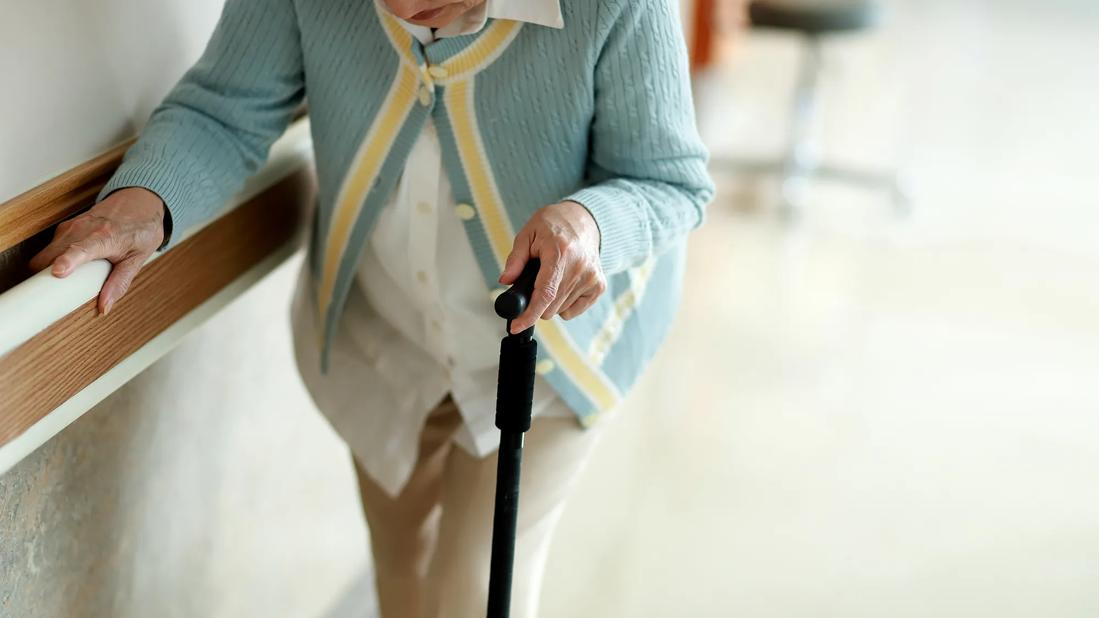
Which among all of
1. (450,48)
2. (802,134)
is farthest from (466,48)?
(802,134)

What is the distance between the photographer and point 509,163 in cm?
130

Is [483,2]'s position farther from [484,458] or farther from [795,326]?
[795,326]

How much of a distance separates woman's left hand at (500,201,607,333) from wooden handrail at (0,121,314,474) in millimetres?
425

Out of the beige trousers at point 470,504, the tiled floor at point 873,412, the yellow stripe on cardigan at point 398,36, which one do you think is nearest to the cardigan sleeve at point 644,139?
the yellow stripe on cardigan at point 398,36

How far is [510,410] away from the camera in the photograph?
1.10 meters

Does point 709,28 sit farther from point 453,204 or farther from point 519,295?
point 519,295

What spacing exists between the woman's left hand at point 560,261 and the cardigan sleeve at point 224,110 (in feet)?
1.32

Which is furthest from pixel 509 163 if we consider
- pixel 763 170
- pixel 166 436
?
pixel 763 170

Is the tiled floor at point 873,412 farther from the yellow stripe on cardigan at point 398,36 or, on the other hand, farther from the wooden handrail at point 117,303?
the yellow stripe on cardigan at point 398,36

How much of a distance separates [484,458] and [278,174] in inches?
18.8

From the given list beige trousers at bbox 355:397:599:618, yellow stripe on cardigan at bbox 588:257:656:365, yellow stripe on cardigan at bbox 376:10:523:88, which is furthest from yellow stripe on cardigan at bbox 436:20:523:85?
beige trousers at bbox 355:397:599:618

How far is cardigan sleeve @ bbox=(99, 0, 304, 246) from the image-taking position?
125cm

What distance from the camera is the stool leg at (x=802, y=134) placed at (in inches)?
153

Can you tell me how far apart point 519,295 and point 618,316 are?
1.48ft
